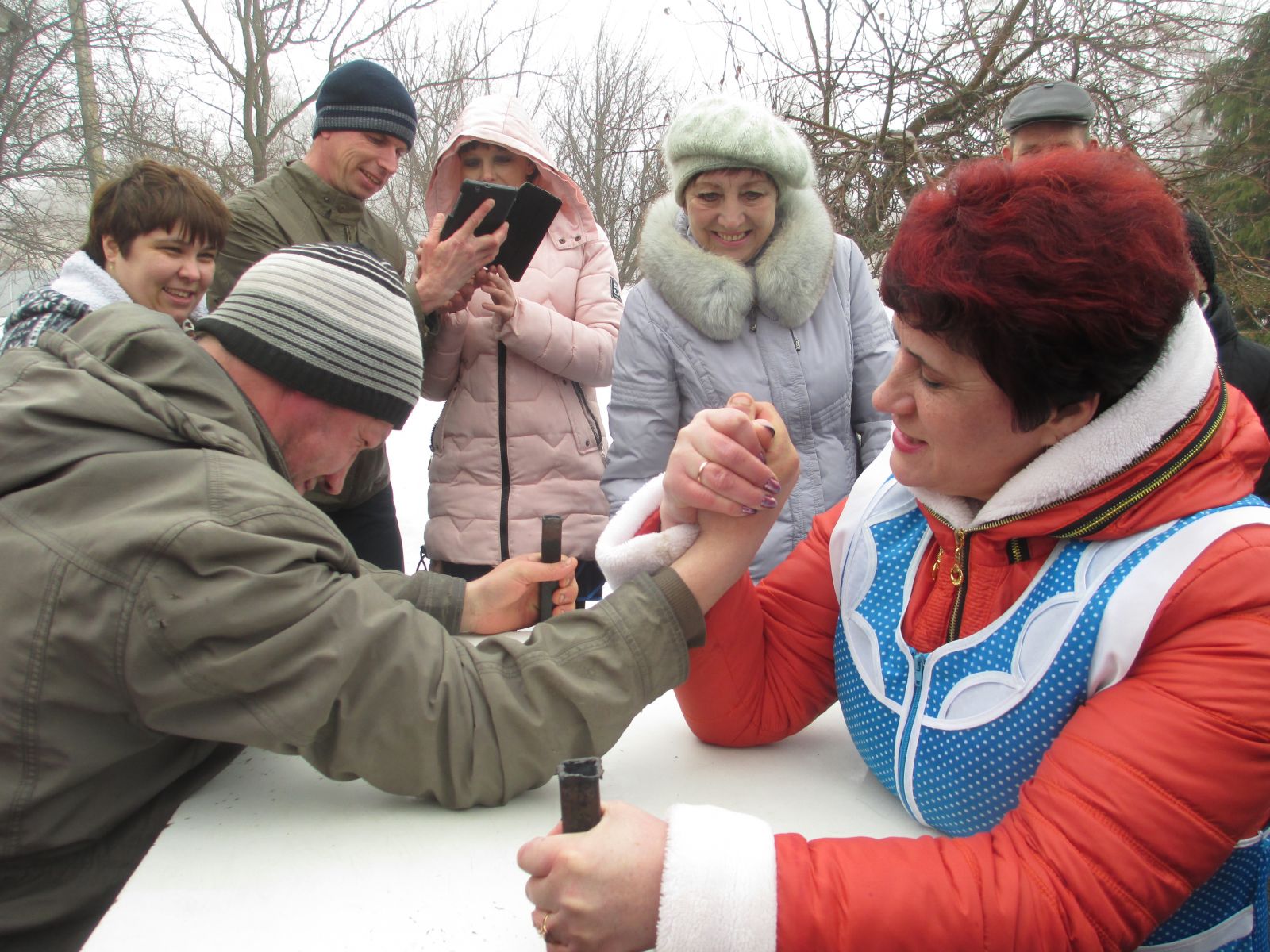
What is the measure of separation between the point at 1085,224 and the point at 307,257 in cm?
121

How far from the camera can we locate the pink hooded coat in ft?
9.42

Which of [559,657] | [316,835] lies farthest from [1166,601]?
[316,835]

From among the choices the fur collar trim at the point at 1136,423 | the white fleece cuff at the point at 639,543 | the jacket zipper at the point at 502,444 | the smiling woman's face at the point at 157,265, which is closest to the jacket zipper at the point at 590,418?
the jacket zipper at the point at 502,444

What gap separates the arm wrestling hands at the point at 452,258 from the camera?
2701mm

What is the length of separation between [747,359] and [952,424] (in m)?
1.32

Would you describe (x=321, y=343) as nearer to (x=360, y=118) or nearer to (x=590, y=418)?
(x=590, y=418)

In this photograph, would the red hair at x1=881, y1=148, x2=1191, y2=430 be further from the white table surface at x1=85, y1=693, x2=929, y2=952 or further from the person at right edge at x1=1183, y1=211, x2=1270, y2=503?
the person at right edge at x1=1183, y1=211, x2=1270, y2=503

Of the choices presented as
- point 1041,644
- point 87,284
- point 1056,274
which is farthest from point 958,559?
point 87,284

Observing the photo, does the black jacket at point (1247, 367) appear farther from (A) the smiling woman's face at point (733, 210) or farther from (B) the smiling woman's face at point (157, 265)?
(B) the smiling woman's face at point (157, 265)

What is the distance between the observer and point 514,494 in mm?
2885

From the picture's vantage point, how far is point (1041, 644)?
1039mm

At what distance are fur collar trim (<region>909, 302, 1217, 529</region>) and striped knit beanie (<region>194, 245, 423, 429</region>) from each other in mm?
1058

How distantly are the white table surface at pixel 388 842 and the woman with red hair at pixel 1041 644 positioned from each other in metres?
0.13

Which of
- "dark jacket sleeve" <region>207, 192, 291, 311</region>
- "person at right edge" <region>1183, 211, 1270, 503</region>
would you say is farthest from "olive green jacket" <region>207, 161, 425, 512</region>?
"person at right edge" <region>1183, 211, 1270, 503</region>
